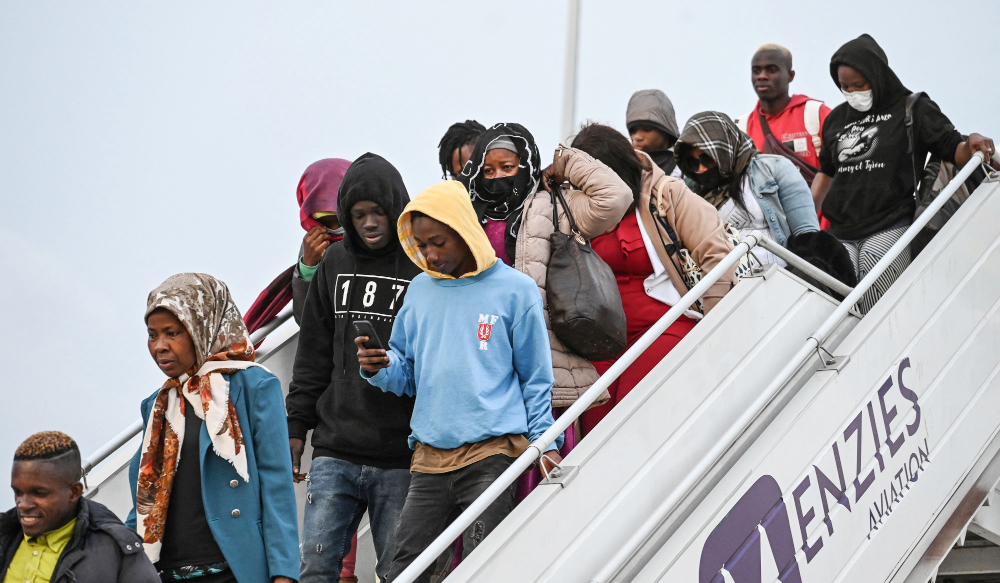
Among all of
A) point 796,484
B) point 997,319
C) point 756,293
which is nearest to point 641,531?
point 796,484

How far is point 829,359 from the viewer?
3939mm

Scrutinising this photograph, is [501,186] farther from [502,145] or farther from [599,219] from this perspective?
[599,219]

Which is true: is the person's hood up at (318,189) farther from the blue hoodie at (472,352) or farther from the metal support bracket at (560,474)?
the metal support bracket at (560,474)

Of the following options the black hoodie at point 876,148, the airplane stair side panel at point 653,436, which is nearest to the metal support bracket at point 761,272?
the airplane stair side panel at point 653,436

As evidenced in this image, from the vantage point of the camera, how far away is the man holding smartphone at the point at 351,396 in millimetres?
4012

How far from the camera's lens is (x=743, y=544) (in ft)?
11.3

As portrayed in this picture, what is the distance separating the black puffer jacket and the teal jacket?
32cm


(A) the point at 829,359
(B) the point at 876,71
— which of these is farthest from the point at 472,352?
(B) the point at 876,71

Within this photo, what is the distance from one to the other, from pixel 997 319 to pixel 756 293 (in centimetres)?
149

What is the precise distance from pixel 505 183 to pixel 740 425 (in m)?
1.53

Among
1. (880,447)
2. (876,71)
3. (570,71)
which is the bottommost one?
(880,447)

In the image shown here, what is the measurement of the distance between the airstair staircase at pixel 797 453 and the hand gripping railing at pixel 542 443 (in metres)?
0.03

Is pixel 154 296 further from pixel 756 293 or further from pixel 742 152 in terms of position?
Result: pixel 742 152

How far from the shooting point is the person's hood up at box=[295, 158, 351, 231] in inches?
202
